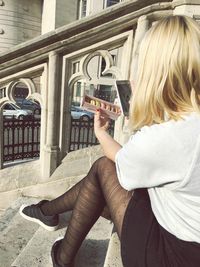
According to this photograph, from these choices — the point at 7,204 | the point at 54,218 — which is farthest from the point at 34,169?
the point at 54,218

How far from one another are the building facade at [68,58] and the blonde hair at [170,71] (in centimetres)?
149

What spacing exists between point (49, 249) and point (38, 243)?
0.09m

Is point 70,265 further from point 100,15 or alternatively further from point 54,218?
point 100,15

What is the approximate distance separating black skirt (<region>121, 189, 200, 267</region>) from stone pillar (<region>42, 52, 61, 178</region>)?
1625 mm

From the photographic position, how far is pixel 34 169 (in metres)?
3.15

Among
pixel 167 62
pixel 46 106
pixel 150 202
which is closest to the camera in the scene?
pixel 167 62

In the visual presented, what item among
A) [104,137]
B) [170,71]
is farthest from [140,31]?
[170,71]

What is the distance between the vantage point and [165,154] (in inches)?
45.9

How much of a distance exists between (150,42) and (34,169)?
2219 millimetres

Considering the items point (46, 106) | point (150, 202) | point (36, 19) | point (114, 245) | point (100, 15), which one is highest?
point (36, 19)

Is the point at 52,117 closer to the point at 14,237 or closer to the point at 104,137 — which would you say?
the point at 14,237

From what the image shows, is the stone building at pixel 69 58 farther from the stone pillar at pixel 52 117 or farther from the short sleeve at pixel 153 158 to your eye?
the short sleeve at pixel 153 158

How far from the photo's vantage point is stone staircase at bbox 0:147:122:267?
2080mm

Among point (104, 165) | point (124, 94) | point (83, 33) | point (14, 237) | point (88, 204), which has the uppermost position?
point (83, 33)
